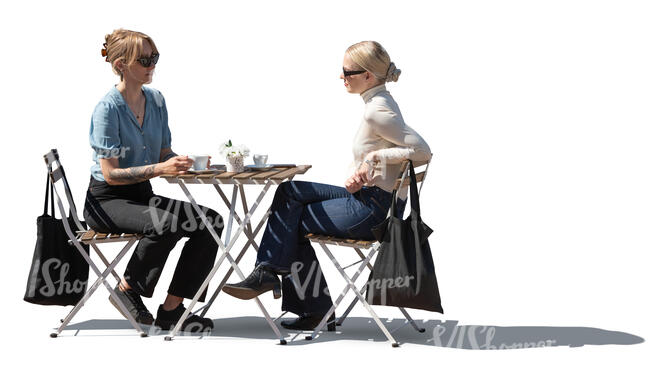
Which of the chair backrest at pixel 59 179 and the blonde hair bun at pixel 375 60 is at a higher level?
A: the blonde hair bun at pixel 375 60

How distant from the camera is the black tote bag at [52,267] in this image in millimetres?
6777

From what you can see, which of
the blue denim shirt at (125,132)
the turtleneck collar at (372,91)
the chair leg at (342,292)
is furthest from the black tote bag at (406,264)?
the blue denim shirt at (125,132)

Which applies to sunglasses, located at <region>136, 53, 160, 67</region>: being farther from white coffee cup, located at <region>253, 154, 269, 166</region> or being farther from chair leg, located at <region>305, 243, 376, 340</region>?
chair leg, located at <region>305, 243, 376, 340</region>

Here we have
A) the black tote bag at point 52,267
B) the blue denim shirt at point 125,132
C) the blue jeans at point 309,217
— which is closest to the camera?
the blue jeans at point 309,217

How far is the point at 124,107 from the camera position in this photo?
6.80 metres

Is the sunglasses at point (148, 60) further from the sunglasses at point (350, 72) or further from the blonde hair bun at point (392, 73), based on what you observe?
the blonde hair bun at point (392, 73)

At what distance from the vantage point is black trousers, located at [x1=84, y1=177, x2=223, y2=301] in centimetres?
664

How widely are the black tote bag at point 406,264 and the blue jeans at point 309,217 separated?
0.18 m

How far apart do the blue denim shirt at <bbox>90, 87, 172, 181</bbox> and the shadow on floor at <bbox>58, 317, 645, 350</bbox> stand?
42.4 inches

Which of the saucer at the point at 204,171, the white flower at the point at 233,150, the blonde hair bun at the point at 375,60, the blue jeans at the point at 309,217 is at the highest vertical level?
the blonde hair bun at the point at 375,60

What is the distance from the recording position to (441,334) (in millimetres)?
6680

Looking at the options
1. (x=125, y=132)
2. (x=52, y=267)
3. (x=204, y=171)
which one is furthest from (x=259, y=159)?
(x=52, y=267)

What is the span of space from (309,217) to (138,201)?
113 cm

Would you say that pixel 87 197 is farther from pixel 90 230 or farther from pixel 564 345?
pixel 564 345
